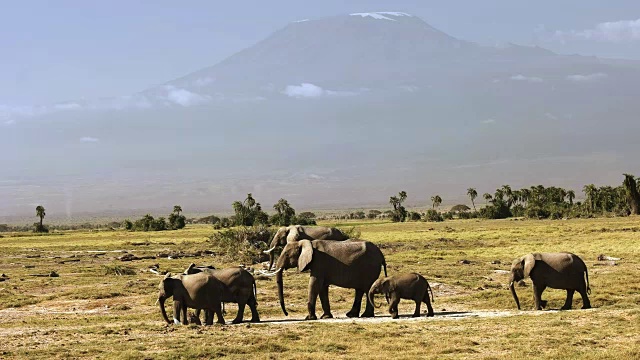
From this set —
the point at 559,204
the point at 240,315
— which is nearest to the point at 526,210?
the point at 559,204

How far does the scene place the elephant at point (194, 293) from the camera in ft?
69.2

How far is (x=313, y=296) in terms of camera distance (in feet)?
75.9

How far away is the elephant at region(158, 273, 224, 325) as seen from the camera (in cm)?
2108

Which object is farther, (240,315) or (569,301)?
(569,301)

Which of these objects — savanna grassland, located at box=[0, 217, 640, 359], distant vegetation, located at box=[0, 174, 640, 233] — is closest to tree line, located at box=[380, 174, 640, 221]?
distant vegetation, located at box=[0, 174, 640, 233]

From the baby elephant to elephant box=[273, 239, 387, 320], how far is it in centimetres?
83

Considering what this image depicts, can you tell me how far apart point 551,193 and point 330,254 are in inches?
4824

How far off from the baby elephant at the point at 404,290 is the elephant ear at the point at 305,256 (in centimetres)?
208

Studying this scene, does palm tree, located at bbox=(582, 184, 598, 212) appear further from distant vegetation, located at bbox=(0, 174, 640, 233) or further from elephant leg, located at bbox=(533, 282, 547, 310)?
elephant leg, located at bbox=(533, 282, 547, 310)

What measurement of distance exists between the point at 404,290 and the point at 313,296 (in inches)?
105

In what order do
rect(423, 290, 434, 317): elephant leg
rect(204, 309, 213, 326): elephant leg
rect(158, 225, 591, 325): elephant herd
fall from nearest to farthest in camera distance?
rect(204, 309, 213, 326): elephant leg → rect(158, 225, 591, 325): elephant herd → rect(423, 290, 434, 317): elephant leg

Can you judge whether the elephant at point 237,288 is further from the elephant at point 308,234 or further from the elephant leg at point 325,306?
the elephant at point 308,234

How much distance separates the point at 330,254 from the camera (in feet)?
77.8

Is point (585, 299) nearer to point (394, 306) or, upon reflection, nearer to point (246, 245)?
point (394, 306)
